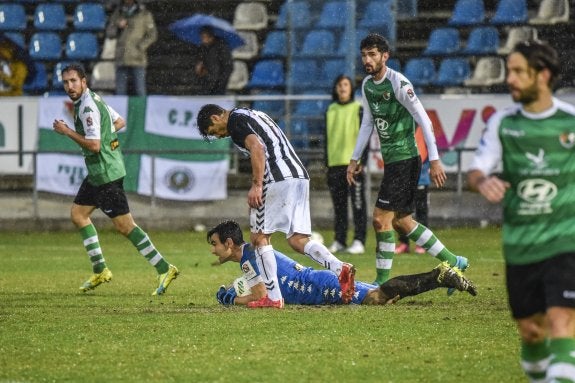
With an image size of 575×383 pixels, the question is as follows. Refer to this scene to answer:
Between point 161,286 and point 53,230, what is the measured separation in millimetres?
9766

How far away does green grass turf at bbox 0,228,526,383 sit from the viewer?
7.94 metres

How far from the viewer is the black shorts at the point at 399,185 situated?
1224 centimetres

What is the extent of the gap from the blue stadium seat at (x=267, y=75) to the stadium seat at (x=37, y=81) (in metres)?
3.89

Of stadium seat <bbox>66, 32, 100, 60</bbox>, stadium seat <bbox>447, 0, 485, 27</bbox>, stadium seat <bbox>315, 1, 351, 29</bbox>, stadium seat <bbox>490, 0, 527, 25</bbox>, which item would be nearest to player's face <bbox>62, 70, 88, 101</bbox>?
stadium seat <bbox>315, 1, 351, 29</bbox>

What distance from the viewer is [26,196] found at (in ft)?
72.4

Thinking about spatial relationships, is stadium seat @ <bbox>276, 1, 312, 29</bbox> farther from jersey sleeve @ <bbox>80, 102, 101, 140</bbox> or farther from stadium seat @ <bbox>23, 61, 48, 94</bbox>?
jersey sleeve @ <bbox>80, 102, 101, 140</bbox>

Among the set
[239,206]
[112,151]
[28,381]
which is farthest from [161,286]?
[239,206]

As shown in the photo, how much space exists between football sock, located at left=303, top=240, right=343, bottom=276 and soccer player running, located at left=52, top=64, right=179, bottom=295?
2.01 m

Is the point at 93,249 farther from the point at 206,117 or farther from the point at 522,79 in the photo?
the point at 522,79

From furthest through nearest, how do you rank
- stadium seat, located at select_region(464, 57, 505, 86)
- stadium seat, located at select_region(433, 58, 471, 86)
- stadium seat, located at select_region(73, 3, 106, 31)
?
stadium seat, located at select_region(73, 3, 106, 31)
stadium seat, located at select_region(433, 58, 471, 86)
stadium seat, located at select_region(464, 57, 505, 86)

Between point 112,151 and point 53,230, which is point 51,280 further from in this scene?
point 53,230

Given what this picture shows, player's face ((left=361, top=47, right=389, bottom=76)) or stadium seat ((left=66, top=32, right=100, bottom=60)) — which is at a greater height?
player's face ((left=361, top=47, right=389, bottom=76))

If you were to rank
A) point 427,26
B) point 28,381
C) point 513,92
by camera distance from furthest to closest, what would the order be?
point 427,26 → point 28,381 → point 513,92

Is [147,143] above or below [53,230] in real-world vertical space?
above
